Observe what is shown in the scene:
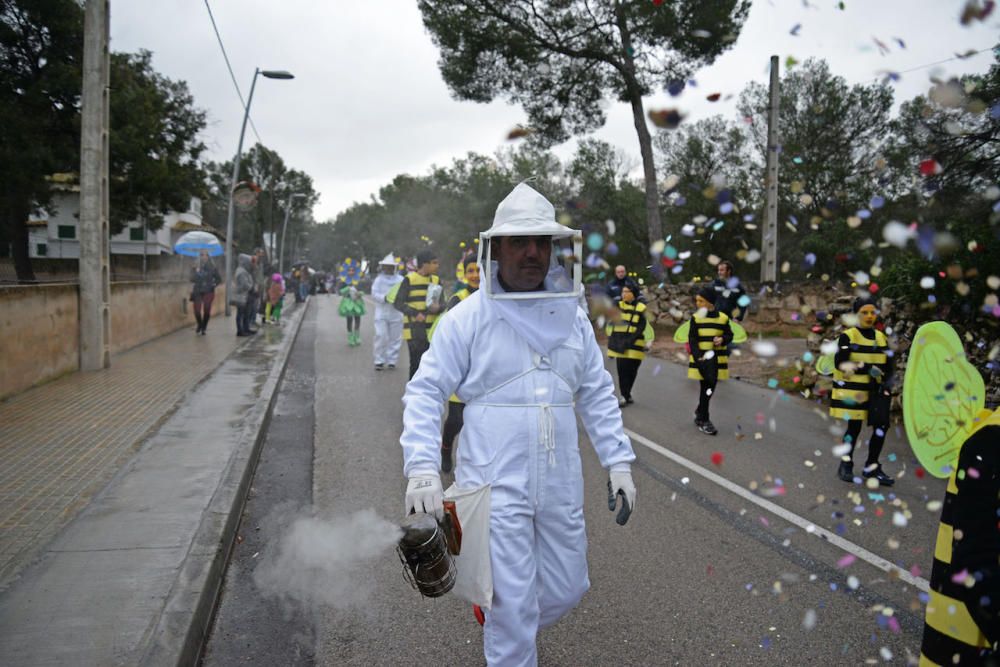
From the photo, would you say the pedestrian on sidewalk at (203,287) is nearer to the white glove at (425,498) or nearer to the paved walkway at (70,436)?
the paved walkway at (70,436)

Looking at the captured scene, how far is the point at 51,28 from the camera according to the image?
24.2 metres

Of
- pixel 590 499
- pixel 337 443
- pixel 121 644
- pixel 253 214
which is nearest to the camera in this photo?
pixel 121 644

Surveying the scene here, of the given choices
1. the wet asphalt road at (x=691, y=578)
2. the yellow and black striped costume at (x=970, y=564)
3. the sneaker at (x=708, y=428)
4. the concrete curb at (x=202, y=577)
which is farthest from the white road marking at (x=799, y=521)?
the concrete curb at (x=202, y=577)

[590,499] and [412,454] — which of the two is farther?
[590,499]

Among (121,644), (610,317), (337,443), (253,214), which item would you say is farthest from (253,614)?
(253,214)

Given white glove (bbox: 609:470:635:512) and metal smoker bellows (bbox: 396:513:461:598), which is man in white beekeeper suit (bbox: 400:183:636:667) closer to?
white glove (bbox: 609:470:635:512)

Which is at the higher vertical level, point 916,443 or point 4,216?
point 4,216

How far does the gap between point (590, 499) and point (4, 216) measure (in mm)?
26548

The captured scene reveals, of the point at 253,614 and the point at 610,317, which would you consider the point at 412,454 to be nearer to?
the point at 253,614

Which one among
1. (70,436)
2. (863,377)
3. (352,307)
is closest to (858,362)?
(863,377)

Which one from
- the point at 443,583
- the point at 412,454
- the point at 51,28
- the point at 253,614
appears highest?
the point at 51,28

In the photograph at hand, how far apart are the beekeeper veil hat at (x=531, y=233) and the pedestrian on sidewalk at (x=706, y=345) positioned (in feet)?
18.8

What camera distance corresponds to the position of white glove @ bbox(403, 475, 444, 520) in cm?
264

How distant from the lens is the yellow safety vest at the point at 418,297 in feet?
31.9
